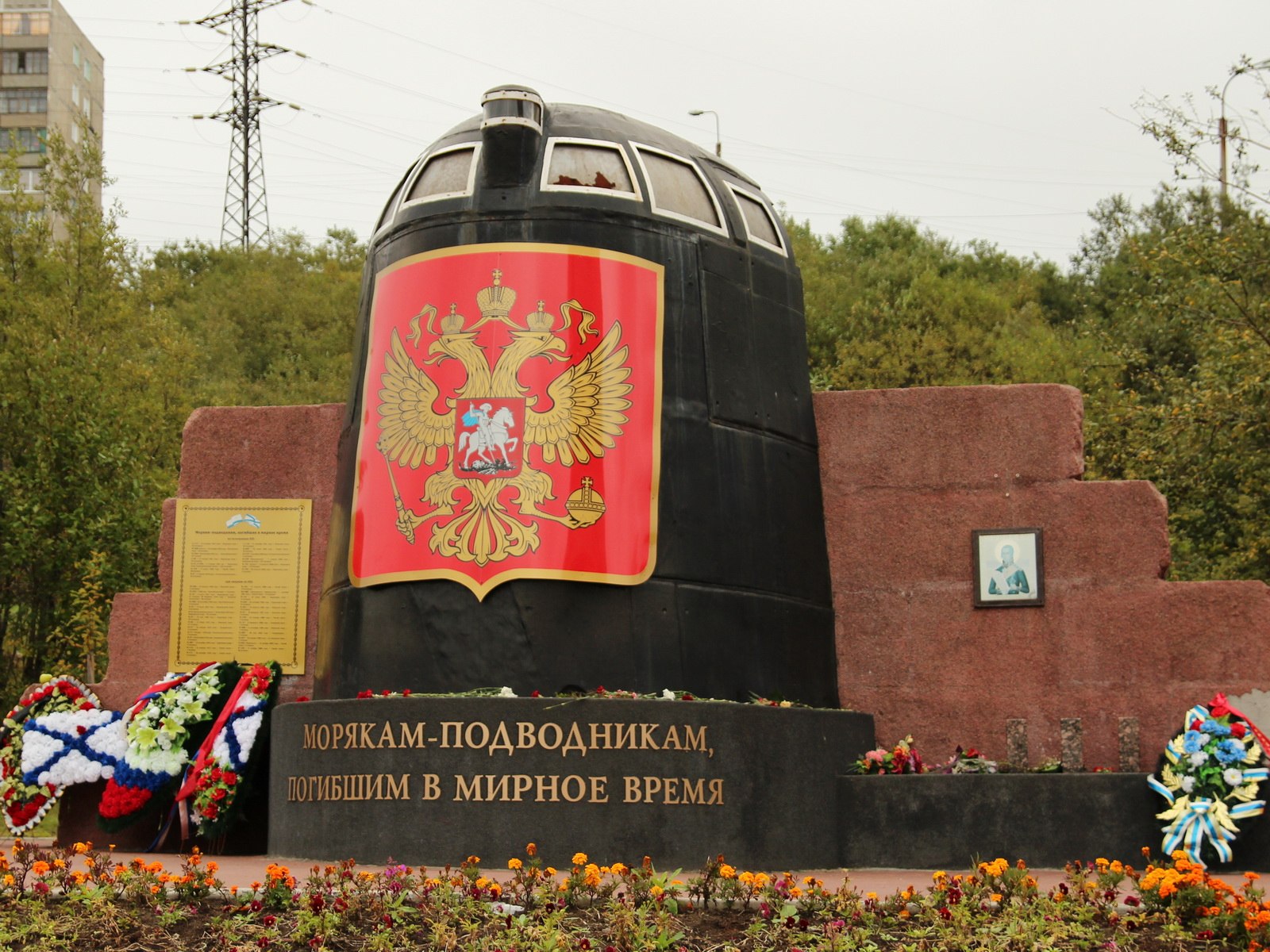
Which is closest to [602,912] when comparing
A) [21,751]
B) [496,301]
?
[496,301]

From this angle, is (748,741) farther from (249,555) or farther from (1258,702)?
(249,555)

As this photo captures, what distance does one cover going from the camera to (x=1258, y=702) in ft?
41.4

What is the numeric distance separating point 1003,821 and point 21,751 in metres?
8.48

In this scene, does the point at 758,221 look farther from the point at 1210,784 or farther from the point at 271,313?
the point at 271,313

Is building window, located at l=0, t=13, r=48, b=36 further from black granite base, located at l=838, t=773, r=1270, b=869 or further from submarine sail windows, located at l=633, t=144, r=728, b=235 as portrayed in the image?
black granite base, located at l=838, t=773, r=1270, b=869

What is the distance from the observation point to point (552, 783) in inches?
421

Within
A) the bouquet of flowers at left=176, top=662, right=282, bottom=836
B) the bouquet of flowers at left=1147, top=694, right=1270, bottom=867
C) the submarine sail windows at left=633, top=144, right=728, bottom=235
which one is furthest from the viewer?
the submarine sail windows at left=633, top=144, right=728, bottom=235

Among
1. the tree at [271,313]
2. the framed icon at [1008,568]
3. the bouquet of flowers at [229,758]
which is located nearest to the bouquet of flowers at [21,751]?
the bouquet of flowers at [229,758]

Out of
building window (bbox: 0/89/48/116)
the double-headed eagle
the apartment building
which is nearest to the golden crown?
the double-headed eagle

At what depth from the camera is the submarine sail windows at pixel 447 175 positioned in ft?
42.5

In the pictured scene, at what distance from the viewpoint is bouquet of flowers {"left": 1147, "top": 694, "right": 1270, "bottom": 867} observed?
440 inches

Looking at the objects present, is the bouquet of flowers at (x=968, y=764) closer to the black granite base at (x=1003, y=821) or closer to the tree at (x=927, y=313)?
the black granite base at (x=1003, y=821)

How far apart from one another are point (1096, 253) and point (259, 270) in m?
27.8

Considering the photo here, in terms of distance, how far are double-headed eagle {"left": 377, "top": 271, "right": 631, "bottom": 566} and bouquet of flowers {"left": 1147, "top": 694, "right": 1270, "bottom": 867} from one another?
4731mm
